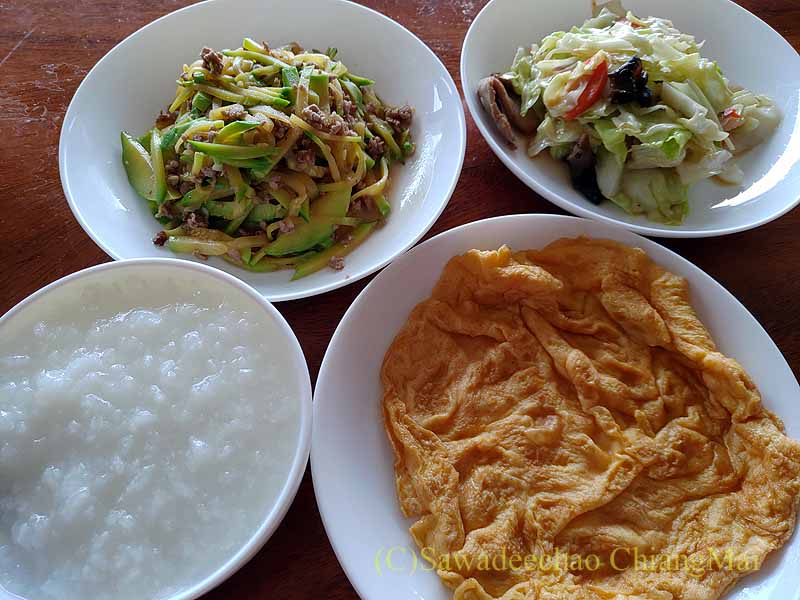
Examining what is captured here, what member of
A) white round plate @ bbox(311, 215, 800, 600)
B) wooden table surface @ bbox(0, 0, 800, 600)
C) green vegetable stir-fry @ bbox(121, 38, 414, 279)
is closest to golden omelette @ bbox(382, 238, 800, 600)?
white round plate @ bbox(311, 215, 800, 600)

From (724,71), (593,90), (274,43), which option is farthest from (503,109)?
(724,71)

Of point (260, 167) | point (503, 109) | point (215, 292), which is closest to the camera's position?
point (215, 292)

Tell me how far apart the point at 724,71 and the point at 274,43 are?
214cm

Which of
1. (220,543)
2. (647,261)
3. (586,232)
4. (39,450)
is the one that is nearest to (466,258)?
(586,232)

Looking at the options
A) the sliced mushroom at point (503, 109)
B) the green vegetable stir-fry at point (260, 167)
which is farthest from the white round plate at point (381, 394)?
the sliced mushroom at point (503, 109)

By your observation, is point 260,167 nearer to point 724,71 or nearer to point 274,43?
point 274,43

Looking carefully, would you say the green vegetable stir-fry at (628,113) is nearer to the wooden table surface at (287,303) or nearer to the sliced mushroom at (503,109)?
the sliced mushroom at (503,109)

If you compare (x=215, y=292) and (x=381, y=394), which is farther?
(x=381, y=394)

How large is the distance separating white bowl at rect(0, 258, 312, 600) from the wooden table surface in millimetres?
383

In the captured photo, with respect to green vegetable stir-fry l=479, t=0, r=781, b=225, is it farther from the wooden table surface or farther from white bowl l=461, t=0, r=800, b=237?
the wooden table surface

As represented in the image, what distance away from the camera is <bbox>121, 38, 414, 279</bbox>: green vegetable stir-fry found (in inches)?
87.7

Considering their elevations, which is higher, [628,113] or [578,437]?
[628,113]

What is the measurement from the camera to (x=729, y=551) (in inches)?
68.2

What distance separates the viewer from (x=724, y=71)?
9.45 ft
